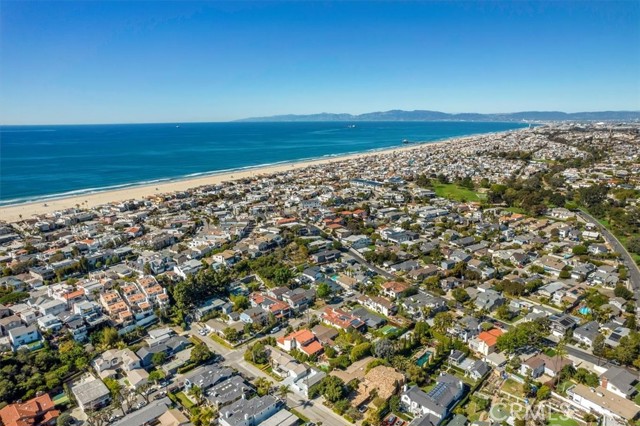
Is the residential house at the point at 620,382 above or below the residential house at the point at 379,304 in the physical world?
above

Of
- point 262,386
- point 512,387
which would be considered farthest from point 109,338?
point 512,387

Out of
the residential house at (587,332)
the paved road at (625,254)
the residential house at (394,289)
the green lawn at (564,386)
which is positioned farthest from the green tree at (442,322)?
the paved road at (625,254)

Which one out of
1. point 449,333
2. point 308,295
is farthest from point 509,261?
point 308,295

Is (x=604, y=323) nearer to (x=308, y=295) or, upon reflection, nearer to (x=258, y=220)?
(x=308, y=295)

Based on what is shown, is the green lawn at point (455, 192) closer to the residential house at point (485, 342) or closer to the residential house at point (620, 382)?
the residential house at point (485, 342)

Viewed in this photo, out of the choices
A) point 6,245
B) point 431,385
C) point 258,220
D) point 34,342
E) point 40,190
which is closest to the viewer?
point 431,385

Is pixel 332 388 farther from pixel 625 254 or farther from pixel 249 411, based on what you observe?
pixel 625 254
